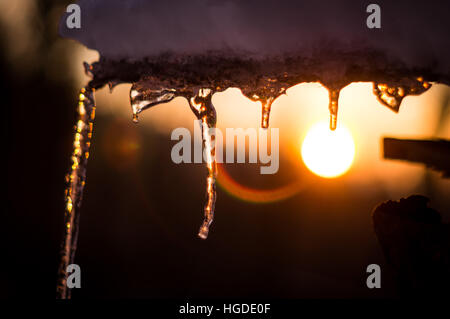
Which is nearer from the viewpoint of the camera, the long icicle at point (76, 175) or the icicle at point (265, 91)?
the icicle at point (265, 91)

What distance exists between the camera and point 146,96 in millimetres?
954

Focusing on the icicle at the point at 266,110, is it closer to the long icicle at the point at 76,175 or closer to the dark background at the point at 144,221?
the long icicle at the point at 76,175

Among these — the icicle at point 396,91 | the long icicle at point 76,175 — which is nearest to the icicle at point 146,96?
the long icicle at point 76,175

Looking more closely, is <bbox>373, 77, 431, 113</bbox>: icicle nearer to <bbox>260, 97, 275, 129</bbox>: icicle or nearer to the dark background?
<bbox>260, 97, 275, 129</bbox>: icicle

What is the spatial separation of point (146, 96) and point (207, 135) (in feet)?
0.93

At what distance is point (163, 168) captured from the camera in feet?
46.8

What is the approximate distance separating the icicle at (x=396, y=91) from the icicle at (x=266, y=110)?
0.27 metres

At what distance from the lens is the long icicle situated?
3.70 feet

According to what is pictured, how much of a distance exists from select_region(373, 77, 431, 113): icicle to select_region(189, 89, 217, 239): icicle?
0.45 metres

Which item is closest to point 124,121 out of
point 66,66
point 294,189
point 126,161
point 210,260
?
point 126,161

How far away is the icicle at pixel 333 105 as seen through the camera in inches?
32.3

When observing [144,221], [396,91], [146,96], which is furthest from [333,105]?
[144,221]

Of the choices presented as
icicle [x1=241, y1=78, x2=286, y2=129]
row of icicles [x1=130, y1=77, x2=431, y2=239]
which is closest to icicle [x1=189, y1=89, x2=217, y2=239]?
row of icicles [x1=130, y1=77, x2=431, y2=239]
